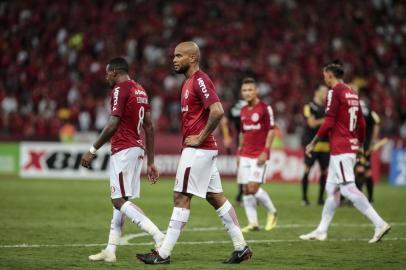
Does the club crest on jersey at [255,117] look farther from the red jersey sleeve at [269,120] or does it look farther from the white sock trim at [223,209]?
the white sock trim at [223,209]

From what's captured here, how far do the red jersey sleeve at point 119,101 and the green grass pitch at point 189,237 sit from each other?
1.77m

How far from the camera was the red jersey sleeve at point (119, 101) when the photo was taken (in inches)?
378

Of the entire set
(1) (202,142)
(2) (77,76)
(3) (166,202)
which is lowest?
(3) (166,202)

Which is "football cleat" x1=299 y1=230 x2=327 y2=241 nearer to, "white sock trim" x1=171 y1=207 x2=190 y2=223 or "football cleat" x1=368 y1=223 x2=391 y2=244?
"football cleat" x1=368 y1=223 x2=391 y2=244

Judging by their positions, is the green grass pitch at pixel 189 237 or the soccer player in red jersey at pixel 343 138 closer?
the green grass pitch at pixel 189 237

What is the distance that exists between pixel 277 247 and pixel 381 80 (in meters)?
22.2

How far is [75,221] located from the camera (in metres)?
14.6

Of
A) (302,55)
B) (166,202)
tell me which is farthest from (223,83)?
(166,202)

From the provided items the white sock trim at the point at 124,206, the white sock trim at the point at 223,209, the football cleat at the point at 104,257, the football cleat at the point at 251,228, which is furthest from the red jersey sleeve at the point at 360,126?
the football cleat at the point at 104,257

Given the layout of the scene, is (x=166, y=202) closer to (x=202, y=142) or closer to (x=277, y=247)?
(x=277, y=247)

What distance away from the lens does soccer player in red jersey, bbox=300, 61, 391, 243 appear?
11.7 metres

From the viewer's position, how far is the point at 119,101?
9641 millimetres

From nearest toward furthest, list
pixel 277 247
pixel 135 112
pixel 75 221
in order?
pixel 135 112 → pixel 277 247 → pixel 75 221

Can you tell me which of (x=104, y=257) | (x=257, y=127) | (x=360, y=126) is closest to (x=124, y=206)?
(x=104, y=257)
